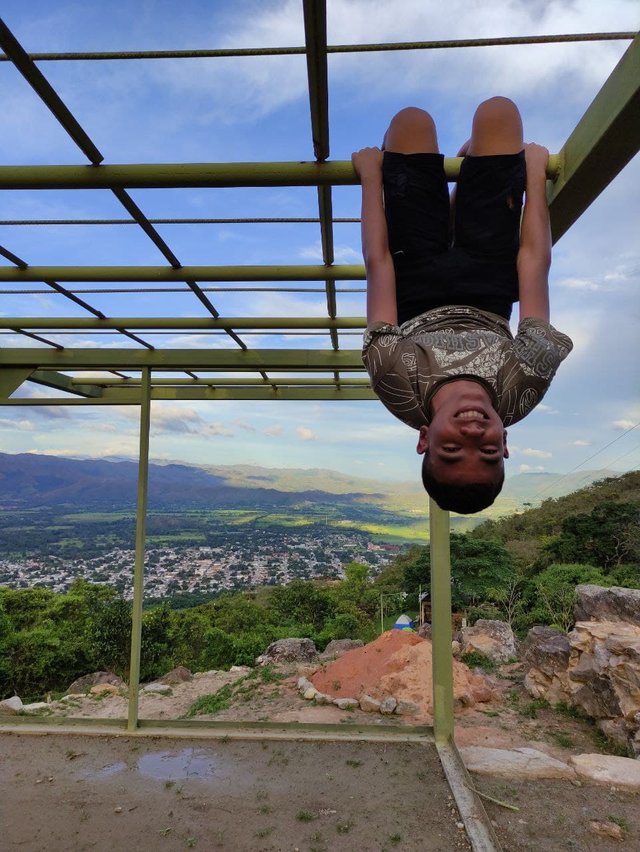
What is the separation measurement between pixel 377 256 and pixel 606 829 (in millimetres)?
Answer: 3399

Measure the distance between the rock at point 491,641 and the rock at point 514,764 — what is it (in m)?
3.04

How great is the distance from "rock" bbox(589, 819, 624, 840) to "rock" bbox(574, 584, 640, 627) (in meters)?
4.02

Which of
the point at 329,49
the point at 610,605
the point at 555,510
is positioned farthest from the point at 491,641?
the point at 555,510

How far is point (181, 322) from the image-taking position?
3.44m

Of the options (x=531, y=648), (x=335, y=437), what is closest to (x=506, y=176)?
(x=335, y=437)

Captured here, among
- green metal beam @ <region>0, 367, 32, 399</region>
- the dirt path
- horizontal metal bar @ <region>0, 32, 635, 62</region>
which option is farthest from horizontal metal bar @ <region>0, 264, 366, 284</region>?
the dirt path

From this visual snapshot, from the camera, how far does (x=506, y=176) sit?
1.35m

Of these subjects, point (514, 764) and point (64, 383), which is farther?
point (64, 383)

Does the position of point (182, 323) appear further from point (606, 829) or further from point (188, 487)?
point (188, 487)

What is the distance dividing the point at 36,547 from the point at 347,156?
31.4ft

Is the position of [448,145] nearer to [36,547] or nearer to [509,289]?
[509,289]

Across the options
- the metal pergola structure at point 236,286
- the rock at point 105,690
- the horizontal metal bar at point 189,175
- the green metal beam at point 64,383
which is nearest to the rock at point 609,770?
the metal pergola structure at point 236,286

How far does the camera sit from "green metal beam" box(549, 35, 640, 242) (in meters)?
1.22

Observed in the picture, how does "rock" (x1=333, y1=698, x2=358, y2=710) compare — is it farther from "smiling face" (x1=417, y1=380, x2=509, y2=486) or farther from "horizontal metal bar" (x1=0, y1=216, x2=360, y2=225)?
"smiling face" (x1=417, y1=380, x2=509, y2=486)
